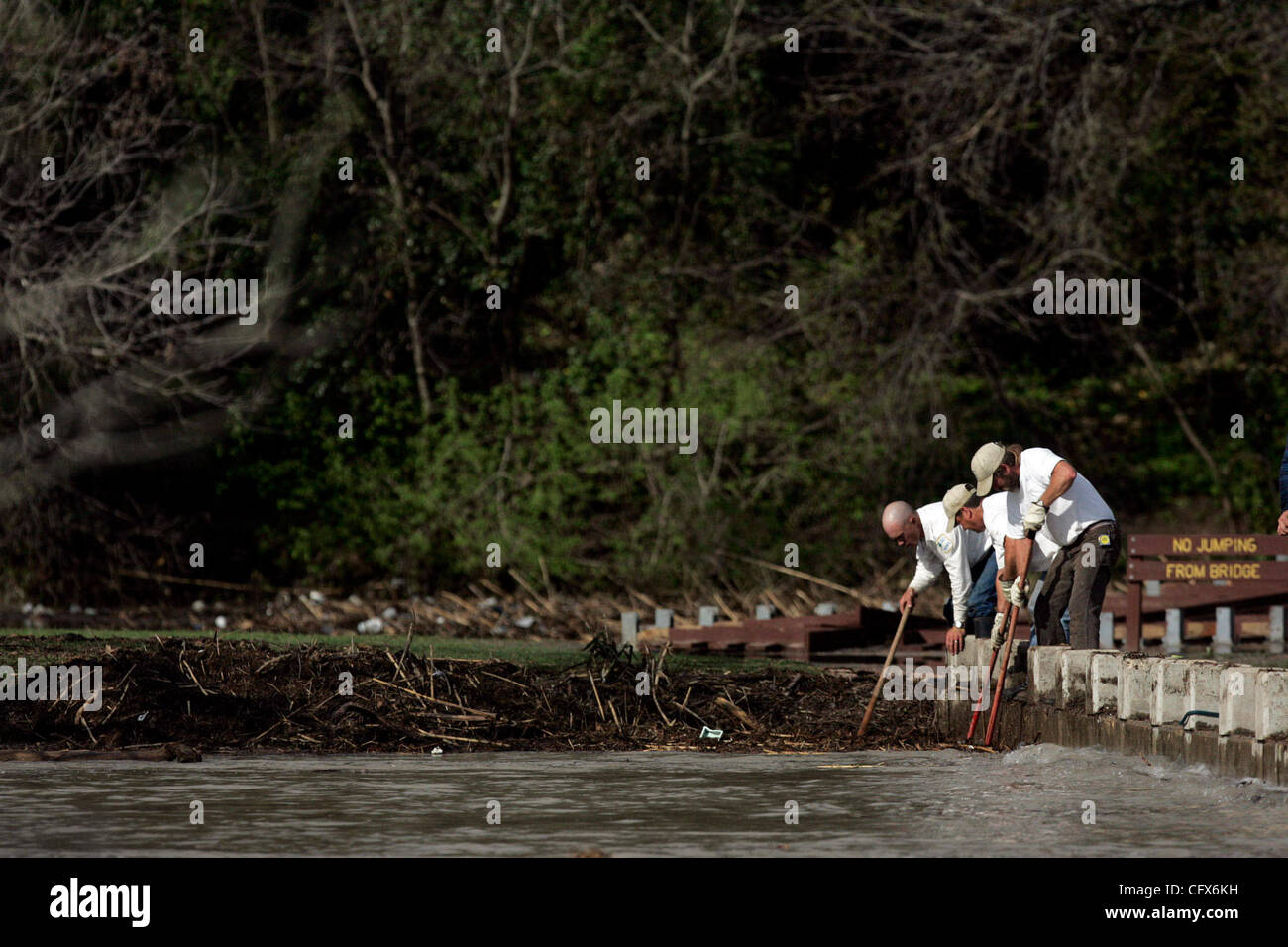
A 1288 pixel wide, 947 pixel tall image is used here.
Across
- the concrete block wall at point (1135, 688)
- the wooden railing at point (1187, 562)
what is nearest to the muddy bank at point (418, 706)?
the concrete block wall at point (1135, 688)

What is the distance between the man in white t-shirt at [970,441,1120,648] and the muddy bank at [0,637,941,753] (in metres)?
1.20

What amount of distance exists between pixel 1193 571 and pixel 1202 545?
0.30 m

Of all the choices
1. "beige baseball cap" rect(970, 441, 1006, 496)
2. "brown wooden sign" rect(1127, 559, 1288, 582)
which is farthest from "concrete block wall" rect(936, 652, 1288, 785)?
"brown wooden sign" rect(1127, 559, 1288, 582)

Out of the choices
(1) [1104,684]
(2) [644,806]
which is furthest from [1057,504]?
(2) [644,806]

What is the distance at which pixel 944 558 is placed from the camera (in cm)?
1323

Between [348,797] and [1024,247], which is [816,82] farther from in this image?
[348,797]

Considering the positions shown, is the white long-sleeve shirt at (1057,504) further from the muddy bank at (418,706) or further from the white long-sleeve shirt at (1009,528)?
the muddy bank at (418,706)

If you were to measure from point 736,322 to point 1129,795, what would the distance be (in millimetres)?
16567

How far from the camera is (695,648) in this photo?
1714 cm

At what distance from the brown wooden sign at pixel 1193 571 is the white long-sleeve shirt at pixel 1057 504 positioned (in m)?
4.65

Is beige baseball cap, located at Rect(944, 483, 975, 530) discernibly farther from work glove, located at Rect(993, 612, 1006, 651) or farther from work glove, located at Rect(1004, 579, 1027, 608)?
work glove, located at Rect(993, 612, 1006, 651)

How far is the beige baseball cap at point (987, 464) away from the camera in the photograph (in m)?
12.4

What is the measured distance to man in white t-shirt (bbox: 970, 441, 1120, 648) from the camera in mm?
12164

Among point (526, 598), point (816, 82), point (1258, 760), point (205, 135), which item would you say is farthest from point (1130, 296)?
point (1258, 760)
